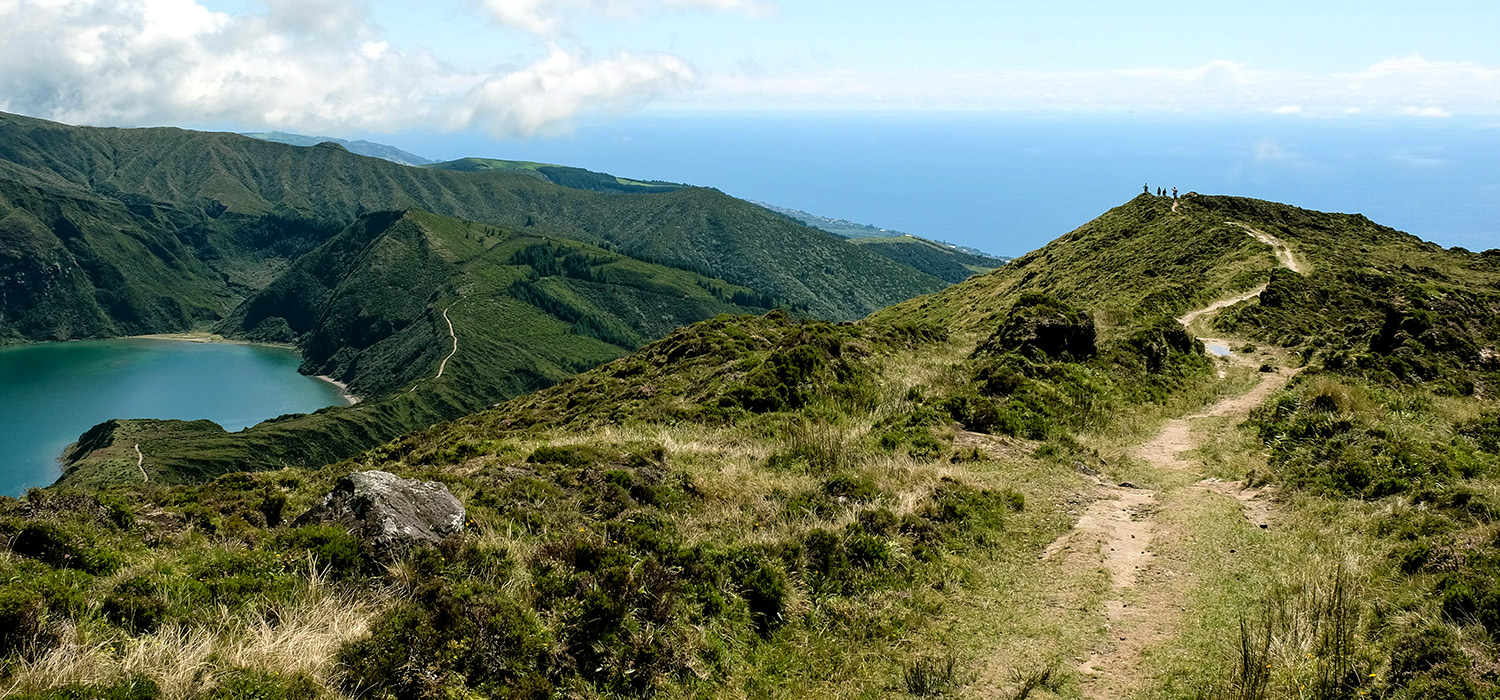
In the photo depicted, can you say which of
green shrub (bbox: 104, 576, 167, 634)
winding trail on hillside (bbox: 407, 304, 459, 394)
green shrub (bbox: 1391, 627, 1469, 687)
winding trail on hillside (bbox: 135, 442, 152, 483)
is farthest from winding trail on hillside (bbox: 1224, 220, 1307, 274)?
winding trail on hillside (bbox: 407, 304, 459, 394)

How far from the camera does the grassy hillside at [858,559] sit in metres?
6.89

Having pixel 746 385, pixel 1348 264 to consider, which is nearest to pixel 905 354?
pixel 746 385

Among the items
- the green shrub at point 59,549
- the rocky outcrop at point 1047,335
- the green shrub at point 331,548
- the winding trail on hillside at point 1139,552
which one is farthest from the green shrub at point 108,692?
the rocky outcrop at point 1047,335

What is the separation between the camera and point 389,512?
883 centimetres

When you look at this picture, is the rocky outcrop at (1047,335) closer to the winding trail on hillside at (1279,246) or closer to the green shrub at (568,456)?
the green shrub at (568,456)

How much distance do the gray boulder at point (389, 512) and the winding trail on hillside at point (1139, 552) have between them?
7.61 m

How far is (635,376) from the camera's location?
96.5 ft

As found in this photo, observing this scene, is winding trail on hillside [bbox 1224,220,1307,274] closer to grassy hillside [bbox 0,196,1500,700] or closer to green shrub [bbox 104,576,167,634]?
grassy hillside [bbox 0,196,1500,700]

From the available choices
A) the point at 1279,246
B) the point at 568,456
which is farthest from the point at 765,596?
the point at 1279,246

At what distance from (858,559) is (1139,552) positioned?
450 cm

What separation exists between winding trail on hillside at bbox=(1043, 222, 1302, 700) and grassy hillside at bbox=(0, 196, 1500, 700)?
59 millimetres

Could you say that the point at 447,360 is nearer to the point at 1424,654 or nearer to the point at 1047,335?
the point at 1047,335

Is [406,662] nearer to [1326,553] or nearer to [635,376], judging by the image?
[1326,553]

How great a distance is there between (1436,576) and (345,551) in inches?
489
